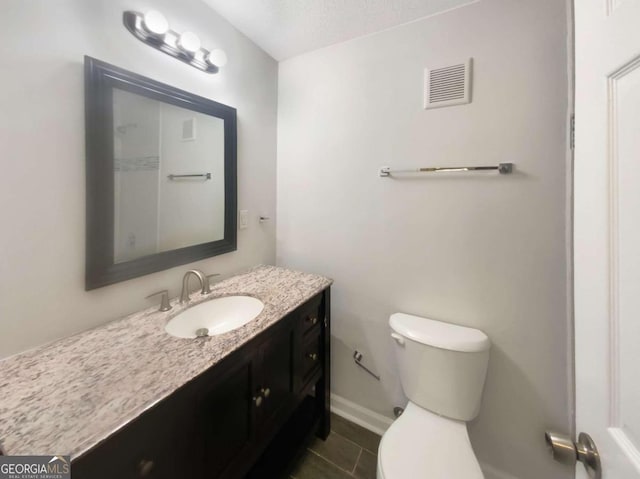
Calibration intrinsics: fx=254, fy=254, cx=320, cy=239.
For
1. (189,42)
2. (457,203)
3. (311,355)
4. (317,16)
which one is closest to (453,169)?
(457,203)

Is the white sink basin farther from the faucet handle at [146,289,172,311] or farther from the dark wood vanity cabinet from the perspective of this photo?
the dark wood vanity cabinet

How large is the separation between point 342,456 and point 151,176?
1.77 m

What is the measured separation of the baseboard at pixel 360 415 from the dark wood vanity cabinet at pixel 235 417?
22 cm

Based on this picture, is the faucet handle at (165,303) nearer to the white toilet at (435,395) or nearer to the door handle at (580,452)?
the white toilet at (435,395)

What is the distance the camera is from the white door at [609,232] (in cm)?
41

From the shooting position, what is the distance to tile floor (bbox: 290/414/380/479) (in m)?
1.35

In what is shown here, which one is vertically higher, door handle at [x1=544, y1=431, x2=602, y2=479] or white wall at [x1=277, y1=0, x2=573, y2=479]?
white wall at [x1=277, y1=0, x2=573, y2=479]

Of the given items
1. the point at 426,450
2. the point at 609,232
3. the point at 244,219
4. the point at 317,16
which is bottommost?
the point at 426,450

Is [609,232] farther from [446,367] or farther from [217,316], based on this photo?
[217,316]

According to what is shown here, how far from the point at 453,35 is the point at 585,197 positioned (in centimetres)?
117

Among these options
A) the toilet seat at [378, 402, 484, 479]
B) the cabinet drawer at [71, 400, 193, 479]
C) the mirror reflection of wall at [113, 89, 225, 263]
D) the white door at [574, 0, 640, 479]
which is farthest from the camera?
the mirror reflection of wall at [113, 89, 225, 263]

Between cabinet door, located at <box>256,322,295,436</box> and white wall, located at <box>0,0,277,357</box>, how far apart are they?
0.61m

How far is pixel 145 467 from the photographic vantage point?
25.8 inches

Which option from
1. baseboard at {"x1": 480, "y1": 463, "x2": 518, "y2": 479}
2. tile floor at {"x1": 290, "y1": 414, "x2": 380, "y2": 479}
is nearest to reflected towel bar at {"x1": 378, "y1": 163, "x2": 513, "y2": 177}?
baseboard at {"x1": 480, "y1": 463, "x2": 518, "y2": 479}
